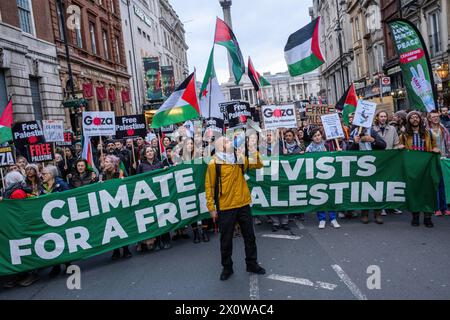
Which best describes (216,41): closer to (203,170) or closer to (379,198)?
(203,170)

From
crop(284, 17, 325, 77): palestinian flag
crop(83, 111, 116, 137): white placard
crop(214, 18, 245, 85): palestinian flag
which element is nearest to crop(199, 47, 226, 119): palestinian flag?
crop(214, 18, 245, 85): palestinian flag

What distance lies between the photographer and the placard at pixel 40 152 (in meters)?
9.41

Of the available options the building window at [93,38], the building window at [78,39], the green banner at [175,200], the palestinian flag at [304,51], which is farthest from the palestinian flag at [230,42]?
the building window at [93,38]

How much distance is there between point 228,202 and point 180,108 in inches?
129

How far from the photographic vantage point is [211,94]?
27.2 feet

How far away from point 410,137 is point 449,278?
3369mm

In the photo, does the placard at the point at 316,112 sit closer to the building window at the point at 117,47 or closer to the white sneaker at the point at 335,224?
the white sneaker at the point at 335,224

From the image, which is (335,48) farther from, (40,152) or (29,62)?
(40,152)

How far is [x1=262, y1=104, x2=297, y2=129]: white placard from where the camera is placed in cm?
786

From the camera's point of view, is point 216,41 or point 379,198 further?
point 216,41

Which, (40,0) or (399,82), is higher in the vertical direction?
(40,0)

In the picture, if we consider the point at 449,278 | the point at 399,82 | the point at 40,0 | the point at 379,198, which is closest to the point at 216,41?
the point at 379,198

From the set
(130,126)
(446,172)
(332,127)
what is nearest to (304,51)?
(332,127)

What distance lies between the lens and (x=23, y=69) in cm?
1681
